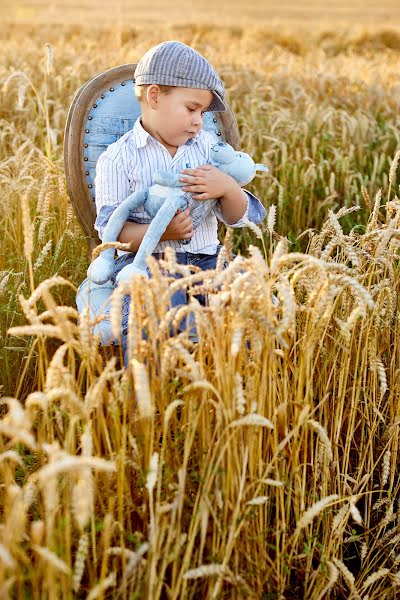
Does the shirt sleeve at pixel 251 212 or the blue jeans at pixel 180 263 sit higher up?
the shirt sleeve at pixel 251 212

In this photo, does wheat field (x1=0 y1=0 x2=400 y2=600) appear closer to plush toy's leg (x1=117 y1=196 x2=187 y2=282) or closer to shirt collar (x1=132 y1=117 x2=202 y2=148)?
plush toy's leg (x1=117 y1=196 x2=187 y2=282)

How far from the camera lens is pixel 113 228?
2.21 meters

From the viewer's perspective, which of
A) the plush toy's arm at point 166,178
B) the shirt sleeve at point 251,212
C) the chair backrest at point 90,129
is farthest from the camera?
the chair backrest at point 90,129

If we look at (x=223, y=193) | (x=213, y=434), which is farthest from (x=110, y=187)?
(x=213, y=434)

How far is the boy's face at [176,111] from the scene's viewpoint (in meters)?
2.26

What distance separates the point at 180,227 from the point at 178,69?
0.40 m

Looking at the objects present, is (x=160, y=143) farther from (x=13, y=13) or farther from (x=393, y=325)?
(x=13, y=13)

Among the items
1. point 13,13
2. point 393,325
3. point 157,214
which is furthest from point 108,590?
point 13,13

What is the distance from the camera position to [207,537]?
1723 mm

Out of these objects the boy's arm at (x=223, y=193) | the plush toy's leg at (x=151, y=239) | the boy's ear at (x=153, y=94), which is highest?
the boy's ear at (x=153, y=94)

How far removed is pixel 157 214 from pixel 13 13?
1898 cm

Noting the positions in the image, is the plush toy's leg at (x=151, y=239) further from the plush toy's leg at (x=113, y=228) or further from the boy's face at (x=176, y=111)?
the boy's face at (x=176, y=111)

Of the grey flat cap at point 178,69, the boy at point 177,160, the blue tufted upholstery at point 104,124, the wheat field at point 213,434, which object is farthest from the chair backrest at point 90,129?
the grey flat cap at point 178,69

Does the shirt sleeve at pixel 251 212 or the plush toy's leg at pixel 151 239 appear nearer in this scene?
the plush toy's leg at pixel 151 239
